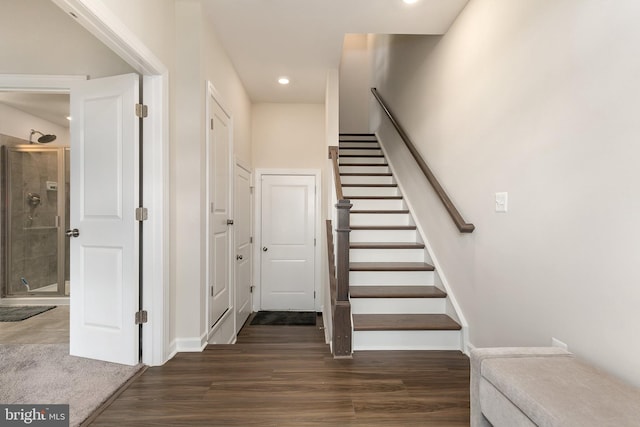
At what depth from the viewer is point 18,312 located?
347 centimetres

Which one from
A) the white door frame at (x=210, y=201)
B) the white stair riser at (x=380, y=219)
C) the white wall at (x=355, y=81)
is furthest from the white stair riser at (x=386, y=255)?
the white wall at (x=355, y=81)

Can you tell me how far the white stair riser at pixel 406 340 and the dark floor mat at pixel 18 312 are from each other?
352 centimetres

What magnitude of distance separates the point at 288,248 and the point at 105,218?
106 inches

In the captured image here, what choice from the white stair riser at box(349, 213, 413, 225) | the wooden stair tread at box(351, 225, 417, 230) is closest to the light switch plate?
the wooden stair tread at box(351, 225, 417, 230)

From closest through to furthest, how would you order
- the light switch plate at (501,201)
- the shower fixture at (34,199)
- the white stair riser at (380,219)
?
the light switch plate at (501,201) → the white stair riser at (380,219) → the shower fixture at (34,199)

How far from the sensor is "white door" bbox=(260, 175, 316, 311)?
182 inches

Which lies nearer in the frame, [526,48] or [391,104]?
[526,48]

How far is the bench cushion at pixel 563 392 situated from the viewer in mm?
941

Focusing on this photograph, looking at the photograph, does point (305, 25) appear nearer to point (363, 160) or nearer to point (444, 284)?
point (363, 160)

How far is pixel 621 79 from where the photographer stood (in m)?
1.26

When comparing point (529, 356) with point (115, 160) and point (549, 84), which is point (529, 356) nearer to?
point (549, 84)

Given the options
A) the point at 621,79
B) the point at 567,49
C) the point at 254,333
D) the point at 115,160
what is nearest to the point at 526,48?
the point at 567,49

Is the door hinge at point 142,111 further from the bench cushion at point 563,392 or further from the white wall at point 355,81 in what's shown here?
the white wall at point 355,81

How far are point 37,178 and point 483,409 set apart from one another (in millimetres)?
5214
